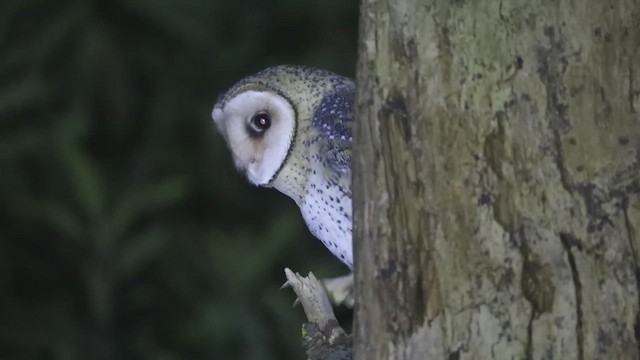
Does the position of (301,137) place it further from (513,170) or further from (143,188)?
(143,188)

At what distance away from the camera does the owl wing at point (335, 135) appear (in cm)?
109

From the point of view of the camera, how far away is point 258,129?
1.18 meters

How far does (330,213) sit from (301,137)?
87 millimetres

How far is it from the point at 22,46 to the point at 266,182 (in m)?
0.79

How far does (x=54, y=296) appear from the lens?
1.90 m

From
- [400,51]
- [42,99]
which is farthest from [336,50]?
[400,51]

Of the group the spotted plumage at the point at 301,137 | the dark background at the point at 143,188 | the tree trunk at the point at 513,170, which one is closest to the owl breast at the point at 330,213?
the spotted plumage at the point at 301,137

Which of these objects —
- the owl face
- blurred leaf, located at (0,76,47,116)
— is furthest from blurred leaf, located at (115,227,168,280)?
the owl face

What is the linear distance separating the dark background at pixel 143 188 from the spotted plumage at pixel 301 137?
68cm

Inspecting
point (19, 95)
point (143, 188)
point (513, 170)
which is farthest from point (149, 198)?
point (513, 170)

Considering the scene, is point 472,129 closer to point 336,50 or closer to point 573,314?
point 573,314

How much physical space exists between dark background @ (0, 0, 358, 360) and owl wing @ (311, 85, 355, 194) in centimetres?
72

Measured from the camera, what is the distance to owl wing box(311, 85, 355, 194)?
3.59 feet

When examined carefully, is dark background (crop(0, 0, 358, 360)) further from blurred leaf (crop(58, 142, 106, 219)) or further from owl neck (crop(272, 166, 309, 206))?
owl neck (crop(272, 166, 309, 206))
